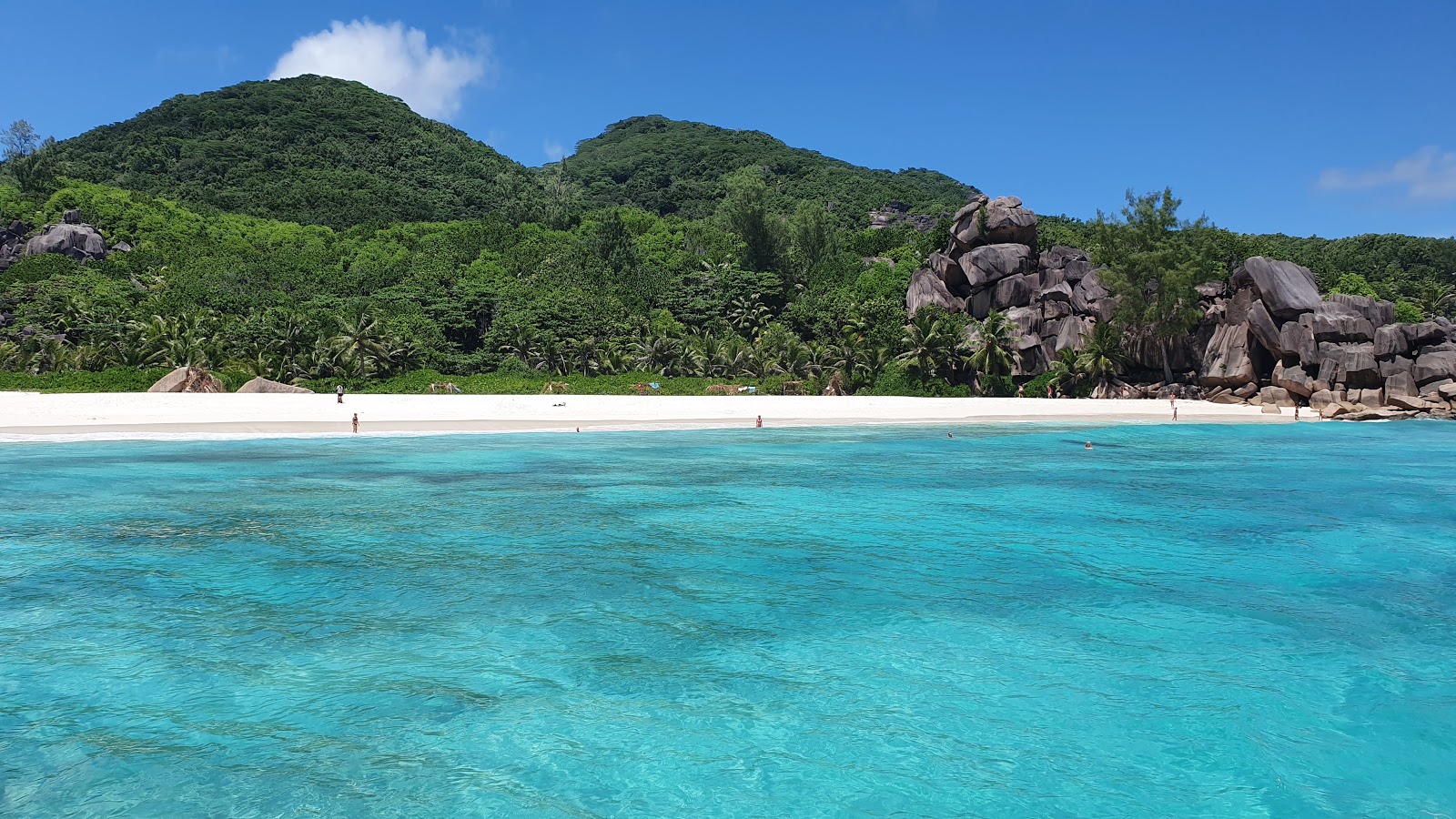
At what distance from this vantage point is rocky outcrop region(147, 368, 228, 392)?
49250 millimetres

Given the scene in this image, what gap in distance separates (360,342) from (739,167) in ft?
409

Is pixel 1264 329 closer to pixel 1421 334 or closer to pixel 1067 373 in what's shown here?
pixel 1421 334

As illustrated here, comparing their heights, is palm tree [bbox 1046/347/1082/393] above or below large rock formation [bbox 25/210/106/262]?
below

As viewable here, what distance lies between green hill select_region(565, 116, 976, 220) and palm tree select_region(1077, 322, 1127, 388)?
7354 cm

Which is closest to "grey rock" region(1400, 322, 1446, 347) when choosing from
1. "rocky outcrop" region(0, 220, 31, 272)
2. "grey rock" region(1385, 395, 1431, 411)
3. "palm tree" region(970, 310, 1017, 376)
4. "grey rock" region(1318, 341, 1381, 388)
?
"grey rock" region(1318, 341, 1381, 388)

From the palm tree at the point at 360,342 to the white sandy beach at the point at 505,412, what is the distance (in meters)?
8.95

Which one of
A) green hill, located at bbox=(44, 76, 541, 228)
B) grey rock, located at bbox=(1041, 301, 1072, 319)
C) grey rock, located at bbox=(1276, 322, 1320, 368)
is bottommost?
grey rock, located at bbox=(1276, 322, 1320, 368)

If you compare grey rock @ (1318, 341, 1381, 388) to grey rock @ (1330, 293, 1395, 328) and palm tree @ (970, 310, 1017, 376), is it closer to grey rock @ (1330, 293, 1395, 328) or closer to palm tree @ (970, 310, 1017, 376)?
grey rock @ (1330, 293, 1395, 328)

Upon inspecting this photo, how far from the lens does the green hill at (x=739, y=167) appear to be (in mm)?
140750

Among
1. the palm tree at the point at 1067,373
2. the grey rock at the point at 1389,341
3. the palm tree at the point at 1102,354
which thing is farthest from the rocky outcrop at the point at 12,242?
the grey rock at the point at 1389,341

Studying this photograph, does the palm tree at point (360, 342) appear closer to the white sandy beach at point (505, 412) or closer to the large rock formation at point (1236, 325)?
the white sandy beach at point (505, 412)

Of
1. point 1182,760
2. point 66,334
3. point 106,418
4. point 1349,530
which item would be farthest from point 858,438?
point 66,334

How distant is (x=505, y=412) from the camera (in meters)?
44.2

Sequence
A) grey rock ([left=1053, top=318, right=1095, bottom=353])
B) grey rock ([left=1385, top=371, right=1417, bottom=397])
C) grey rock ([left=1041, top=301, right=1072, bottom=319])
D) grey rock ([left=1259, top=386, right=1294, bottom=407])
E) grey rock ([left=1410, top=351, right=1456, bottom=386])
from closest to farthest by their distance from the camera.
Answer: grey rock ([left=1410, top=351, right=1456, bottom=386]), grey rock ([left=1385, top=371, right=1417, bottom=397]), grey rock ([left=1259, top=386, right=1294, bottom=407]), grey rock ([left=1053, top=318, right=1095, bottom=353]), grey rock ([left=1041, top=301, right=1072, bottom=319])
